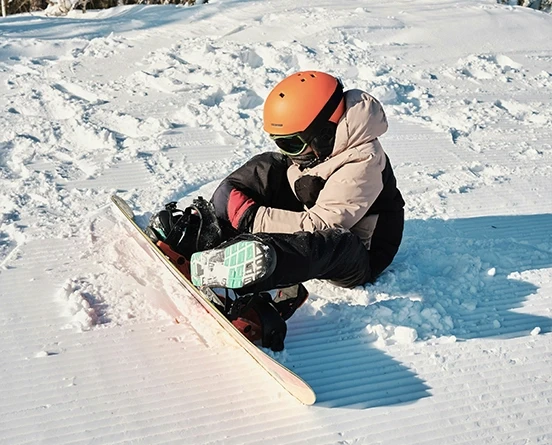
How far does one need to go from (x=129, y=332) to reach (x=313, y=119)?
1.13 meters

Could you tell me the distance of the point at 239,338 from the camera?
96.9 inches

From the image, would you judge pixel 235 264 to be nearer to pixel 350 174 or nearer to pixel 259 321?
pixel 259 321

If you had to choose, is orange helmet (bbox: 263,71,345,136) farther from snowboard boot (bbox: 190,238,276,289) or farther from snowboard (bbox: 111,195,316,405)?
snowboard (bbox: 111,195,316,405)

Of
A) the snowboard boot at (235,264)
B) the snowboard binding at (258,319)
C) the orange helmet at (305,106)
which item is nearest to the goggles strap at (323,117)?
the orange helmet at (305,106)

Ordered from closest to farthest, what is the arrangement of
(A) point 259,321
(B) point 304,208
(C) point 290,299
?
(A) point 259,321, (C) point 290,299, (B) point 304,208

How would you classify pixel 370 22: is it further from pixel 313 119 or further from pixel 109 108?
pixel 313 119

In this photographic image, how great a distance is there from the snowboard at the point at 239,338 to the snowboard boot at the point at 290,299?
0.79 ft

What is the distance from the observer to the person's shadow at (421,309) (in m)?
2.47

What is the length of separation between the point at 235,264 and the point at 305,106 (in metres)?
0.74

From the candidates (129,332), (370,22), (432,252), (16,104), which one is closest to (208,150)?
(16,104)

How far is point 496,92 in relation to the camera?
618cm

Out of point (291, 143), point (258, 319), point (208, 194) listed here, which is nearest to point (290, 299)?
point (258, 319)

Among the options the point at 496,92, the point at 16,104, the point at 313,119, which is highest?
the point at 313,119

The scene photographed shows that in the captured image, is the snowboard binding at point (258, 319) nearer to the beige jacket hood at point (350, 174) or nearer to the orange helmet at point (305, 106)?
the beige jacket hood at point (350, 174)
